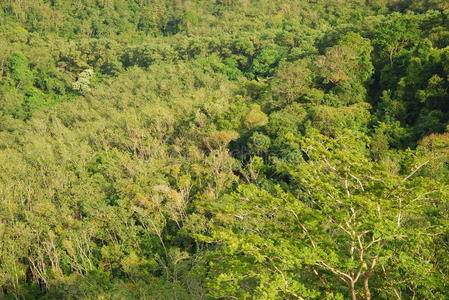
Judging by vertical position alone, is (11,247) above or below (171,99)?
below

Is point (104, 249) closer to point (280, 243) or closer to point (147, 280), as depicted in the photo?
point (147, 280)

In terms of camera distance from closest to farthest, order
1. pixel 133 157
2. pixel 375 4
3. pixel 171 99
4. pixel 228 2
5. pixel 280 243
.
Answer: pixel 280 243
pixel 133 157
pixel 171 99
pixel 375 4
pixel 228 2

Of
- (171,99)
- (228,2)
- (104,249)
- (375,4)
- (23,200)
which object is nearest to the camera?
(104,249)

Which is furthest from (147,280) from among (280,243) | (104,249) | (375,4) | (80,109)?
(375,4)

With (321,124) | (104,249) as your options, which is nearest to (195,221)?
(104,249)

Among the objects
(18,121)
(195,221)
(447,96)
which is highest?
(447,96)

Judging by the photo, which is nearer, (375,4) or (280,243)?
(280,243)
